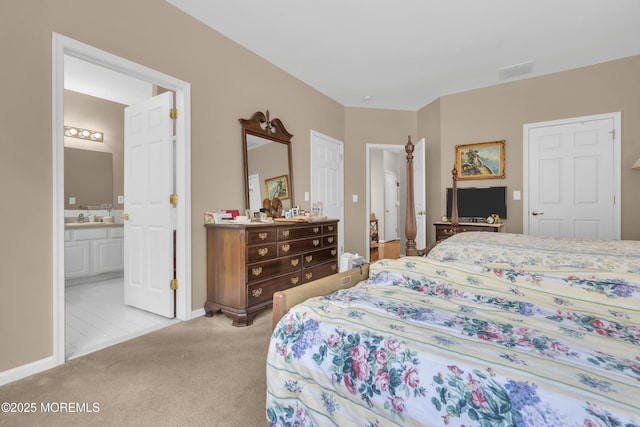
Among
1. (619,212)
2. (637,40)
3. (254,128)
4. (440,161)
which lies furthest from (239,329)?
(637,40)

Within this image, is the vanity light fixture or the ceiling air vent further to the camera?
the vanity light fixture

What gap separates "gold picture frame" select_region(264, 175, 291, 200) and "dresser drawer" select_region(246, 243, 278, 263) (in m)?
Answer: 0.87

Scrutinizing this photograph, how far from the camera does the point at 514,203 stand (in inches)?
169

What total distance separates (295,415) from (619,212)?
184 inches

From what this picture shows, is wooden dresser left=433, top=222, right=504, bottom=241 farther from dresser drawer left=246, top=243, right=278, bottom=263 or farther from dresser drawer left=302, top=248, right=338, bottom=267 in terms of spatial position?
dresser drawer left=246, top=243, right=278, bottom=263

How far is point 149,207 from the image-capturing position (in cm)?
290

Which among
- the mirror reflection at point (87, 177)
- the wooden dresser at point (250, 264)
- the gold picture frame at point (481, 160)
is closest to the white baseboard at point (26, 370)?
the wooden dresser at point (250, 264)

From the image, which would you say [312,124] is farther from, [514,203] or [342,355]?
[342,355]

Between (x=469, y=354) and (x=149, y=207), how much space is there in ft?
9.78

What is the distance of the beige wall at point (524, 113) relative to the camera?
3633 millimetres

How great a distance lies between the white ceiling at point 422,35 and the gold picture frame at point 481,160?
94 cm

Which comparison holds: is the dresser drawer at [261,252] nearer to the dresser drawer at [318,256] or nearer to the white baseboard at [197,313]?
the dresser drawer at [318,256]

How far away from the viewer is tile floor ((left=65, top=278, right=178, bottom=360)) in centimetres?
231

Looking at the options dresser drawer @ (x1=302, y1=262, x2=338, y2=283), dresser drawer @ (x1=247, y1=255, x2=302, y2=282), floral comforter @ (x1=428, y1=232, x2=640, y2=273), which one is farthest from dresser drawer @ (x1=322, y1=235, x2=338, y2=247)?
floral comforter @ (x1=428, y1=232, x2=640, y2=273)
